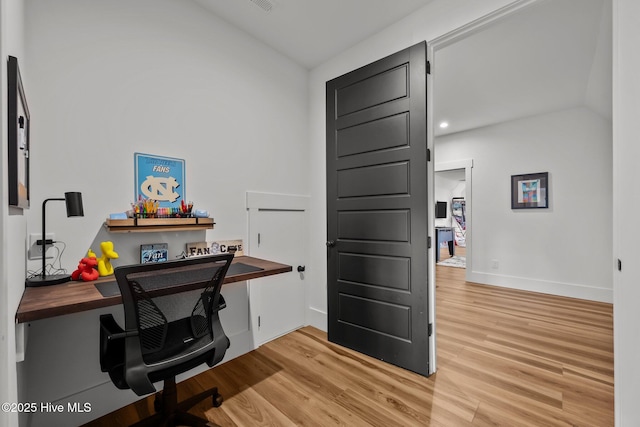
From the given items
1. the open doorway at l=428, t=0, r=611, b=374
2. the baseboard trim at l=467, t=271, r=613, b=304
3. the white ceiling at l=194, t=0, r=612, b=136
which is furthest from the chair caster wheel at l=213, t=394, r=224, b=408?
the baseboard trim at l=467, t=271, r=613, b=304

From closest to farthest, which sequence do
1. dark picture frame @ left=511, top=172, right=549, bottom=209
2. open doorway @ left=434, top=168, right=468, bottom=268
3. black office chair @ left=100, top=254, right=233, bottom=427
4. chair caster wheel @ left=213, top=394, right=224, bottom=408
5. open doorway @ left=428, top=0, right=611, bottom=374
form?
1. black office chair @ left=100, top=254, right=233, bottom=427
2. chair caster wheel @ left=213, top=394, right=224, bottom=408
3. open doorway @ left=428, top=0, right=611, bottom=374
4. dark picture frame @ left=511, top=172, right=549, bottom=209
5. open doorway @ left=434, top=168, right=468, bottom=268

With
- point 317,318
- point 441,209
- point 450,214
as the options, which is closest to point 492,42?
point 317,318

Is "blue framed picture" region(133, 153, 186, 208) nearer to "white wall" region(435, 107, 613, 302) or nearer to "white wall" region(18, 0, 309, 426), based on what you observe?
"white wall" region(18, 0, 309, 426)

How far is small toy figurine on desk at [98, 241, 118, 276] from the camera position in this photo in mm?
1614

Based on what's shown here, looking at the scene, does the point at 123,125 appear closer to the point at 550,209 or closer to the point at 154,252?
the point at 154,252

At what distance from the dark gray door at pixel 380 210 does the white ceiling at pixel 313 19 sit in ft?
1.16

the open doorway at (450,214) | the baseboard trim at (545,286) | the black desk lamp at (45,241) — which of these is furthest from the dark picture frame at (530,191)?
the black desk lamp at (45,241)

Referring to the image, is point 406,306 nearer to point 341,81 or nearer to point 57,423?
point 341,81

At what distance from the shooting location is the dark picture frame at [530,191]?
4.27 metres

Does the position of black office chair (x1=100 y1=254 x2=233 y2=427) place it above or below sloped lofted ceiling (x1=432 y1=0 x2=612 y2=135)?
below

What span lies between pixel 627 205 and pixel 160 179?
251cm

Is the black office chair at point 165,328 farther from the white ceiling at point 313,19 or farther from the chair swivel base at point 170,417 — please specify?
the white ceiling at point 313,19

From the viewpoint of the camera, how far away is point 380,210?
2.29 metres

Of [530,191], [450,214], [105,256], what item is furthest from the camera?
[450,214]
